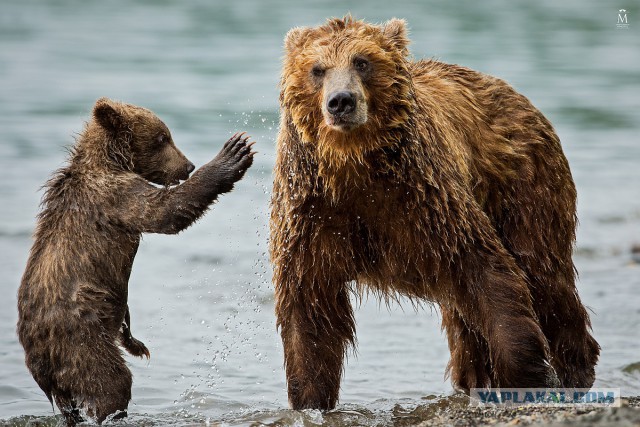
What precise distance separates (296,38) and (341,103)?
2.56 feet

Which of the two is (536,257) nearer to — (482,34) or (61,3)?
(482,34)

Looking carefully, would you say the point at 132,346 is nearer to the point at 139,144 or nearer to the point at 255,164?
the point at 139,144

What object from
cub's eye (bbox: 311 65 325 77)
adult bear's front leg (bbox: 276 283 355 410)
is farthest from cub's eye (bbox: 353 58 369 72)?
adult bear's front leg (bbox: 276 283 355 410)

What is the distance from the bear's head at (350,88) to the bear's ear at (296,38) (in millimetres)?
35

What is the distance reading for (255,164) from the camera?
16.2 m

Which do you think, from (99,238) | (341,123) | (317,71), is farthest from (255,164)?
(341,123)

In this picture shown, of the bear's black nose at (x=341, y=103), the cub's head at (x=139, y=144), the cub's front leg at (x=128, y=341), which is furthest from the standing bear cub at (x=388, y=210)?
the cub's front leg at (x=128, y=341)

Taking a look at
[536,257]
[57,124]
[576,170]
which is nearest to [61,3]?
[57,124]

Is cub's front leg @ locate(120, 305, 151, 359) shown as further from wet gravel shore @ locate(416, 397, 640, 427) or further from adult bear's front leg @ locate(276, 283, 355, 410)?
wet gravel shore @ locate(416, 397, 640, 427)

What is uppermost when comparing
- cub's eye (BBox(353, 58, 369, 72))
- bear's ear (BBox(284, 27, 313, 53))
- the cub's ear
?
bear's ear (BBox(284, 27, 313, 53))

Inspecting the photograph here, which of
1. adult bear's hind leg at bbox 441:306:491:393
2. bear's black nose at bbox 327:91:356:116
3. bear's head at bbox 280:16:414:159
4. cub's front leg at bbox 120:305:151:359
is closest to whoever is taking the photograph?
bear's black nose at bbox 327:91:356:116

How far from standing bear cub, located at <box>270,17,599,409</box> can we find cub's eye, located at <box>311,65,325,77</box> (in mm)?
14

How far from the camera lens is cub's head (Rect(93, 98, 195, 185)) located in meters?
7.77

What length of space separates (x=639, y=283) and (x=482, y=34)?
65.5 ft
